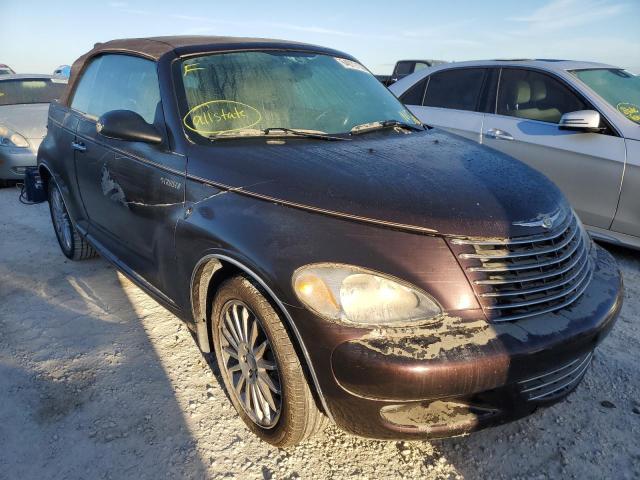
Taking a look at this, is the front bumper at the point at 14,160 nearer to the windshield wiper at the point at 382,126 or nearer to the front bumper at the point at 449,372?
the windshield wiper at the point at 382,126

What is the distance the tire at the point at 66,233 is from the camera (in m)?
3.88

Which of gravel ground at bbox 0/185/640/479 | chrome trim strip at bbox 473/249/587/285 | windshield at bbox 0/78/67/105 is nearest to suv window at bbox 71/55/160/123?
gravel ground at bbox 0/185/640/479

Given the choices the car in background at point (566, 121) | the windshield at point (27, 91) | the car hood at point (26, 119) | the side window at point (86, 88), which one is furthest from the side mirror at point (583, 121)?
the windshield at point (27, 91)

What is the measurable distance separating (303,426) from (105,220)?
1.95 m

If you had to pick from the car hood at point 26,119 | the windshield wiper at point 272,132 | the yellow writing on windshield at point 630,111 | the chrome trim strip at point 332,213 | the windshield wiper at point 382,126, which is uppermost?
the yellow writing on windshield at point 630,111

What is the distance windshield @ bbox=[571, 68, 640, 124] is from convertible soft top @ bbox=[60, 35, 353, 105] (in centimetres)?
226

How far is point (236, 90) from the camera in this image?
252 centimetres

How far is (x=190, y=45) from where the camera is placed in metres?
2.69

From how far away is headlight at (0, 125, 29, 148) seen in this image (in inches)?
256

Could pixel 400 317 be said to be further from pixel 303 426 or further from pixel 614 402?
pixel 614 402

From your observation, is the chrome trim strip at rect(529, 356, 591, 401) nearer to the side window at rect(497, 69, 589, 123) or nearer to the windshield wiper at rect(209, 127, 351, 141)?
the windshield wiper at rect(209, 127, 351, 141)

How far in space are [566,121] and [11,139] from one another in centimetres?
672

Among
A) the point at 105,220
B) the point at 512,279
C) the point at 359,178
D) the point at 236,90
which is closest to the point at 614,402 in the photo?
the point at 512,279

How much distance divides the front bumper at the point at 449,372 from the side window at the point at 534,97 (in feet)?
9.52
